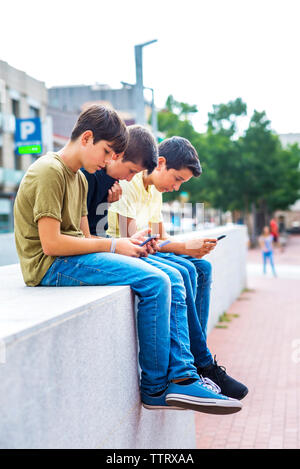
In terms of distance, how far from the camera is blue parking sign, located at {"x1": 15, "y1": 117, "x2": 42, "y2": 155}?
13.6m

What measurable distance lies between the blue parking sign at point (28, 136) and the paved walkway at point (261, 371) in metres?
5.50

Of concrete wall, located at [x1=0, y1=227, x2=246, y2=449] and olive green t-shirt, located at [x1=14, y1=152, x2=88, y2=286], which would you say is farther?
olive green t-shirt, located at [x1=14, y1=152, x2=88, y2=286]

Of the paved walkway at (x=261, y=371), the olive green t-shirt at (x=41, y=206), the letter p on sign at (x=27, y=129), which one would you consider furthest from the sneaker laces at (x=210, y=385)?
the letter p on sign at (x=27, y=129)

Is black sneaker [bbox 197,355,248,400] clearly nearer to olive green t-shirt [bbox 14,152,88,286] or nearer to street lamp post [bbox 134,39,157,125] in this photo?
olive green t-shirt [bbox 14,152,88,286]

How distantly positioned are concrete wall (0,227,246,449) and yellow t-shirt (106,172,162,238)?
67 centimetres

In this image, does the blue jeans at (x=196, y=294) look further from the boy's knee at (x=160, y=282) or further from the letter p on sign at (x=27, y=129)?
the letter p on sign at (x=27, y=129)

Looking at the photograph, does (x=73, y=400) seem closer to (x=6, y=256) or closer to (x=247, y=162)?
(x=6, y=256)

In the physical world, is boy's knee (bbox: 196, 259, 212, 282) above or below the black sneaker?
above

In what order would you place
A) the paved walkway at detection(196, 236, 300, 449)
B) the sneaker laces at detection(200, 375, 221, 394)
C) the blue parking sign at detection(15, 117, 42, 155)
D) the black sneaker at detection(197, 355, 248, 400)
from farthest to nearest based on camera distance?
the blue parking sign at detection(15, 117, 42, 155), the paved walkway at detection(196, 236, 300, 449), the black sneaker at detection(197, 355, 248, 400), the sneaker laces at detection(200, 375, 221, 394)

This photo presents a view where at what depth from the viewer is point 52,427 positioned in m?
1.81

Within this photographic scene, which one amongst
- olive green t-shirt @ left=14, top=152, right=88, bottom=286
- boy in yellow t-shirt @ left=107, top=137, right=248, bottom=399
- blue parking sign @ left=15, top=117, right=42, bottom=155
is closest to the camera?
olive green t-shirt @ left=14, top=152, right=88, bottom=286

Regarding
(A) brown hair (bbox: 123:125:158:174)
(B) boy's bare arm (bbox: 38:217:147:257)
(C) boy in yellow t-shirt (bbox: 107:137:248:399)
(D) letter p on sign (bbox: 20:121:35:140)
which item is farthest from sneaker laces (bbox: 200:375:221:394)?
(D) letter p on sign (bbox: 20:121:35:140)

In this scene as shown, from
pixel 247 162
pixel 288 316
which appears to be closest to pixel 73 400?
pixel 288 316
